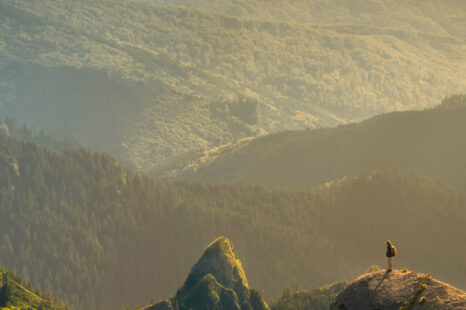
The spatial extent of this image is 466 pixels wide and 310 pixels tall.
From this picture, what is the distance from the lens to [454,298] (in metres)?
27.8

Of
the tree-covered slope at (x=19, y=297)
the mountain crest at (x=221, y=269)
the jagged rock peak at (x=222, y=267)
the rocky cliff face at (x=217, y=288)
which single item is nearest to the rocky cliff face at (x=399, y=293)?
the rocky cliff face at (x=217, y=288)

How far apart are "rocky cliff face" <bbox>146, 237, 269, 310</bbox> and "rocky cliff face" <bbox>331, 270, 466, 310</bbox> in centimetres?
4111

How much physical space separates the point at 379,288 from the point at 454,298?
274 centimetres

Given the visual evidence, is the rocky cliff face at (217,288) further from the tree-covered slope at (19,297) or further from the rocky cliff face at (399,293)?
the rocky cliff face at (399,293)

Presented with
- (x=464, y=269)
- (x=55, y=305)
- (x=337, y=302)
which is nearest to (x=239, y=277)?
(x=55, y=305)

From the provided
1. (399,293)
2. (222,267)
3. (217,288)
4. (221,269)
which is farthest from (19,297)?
(399,293)

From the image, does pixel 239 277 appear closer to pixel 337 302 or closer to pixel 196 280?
pixel 196 280

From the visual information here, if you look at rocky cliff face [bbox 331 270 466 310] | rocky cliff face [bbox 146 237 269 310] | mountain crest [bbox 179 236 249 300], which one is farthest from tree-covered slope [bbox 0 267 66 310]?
rocky cliff face [bbox 331 270 466 310]

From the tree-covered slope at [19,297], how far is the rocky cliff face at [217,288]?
1091 cm

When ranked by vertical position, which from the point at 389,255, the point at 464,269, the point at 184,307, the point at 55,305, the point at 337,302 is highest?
the point at 389,255

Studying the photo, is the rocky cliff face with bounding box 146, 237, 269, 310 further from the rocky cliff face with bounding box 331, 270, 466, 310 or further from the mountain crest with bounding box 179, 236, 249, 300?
the rocky cliff face with bounding box 331, 270, 466, 310

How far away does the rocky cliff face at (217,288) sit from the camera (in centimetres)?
7369

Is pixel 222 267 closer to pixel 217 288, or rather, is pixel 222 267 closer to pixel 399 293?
pixel 217 288

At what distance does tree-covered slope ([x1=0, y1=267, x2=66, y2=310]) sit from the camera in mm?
74000
